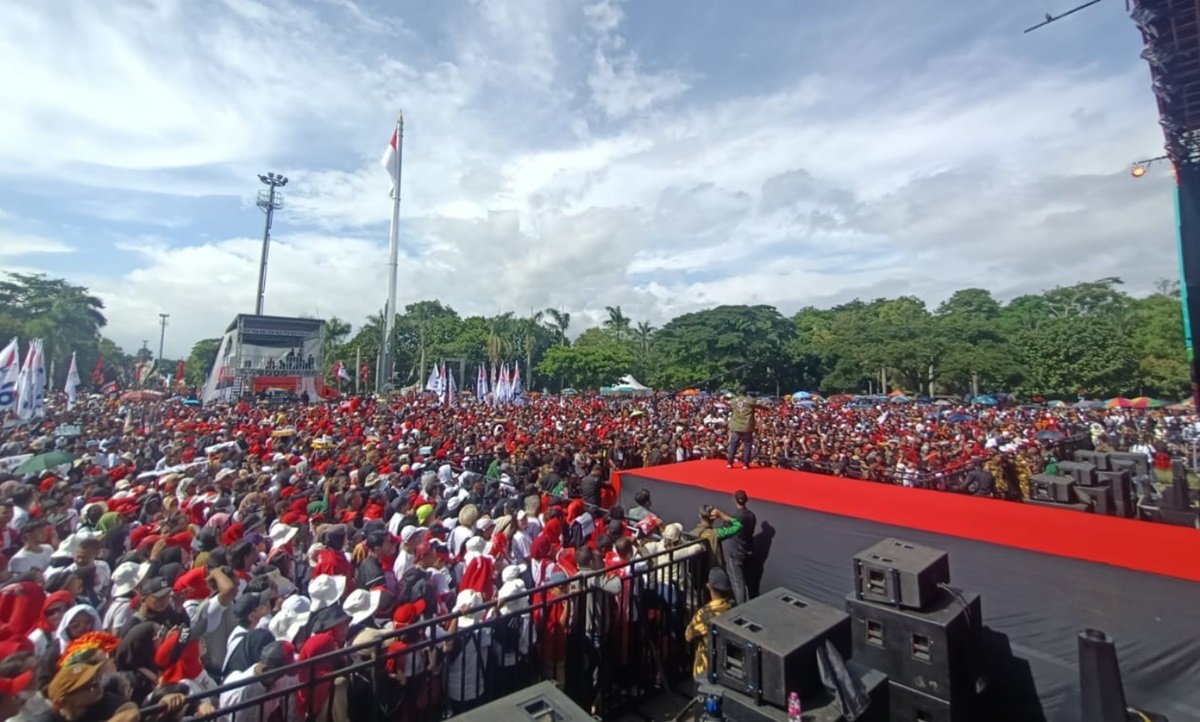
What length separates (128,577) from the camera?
4.89m

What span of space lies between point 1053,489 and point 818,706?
26.3 feet

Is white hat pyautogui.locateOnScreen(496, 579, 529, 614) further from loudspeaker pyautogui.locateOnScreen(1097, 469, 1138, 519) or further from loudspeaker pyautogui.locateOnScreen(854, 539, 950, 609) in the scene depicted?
loudspeaker pyautogui.locateOnScreen(1097, 469, 1138, 519)

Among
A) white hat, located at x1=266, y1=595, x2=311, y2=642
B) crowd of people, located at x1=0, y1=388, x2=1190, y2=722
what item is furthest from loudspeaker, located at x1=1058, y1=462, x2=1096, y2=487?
white hat, located at x1=266, y1=595, x2=311, y2=642

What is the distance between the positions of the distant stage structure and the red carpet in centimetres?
3340

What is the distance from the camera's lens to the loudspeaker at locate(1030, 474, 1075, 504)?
882 centimetres

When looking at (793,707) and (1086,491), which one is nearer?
(793,707)

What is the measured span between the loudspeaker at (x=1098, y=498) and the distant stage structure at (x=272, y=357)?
37.6 meters

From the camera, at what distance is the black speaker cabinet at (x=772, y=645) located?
3.65 meters

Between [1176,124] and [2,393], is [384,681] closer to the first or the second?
[2,393]

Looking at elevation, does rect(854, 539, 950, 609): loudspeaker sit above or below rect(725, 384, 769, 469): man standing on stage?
below

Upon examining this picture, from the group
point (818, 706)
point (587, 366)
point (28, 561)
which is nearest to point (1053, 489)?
point (818, 706)

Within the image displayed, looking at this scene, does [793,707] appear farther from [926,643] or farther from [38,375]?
[38,375]

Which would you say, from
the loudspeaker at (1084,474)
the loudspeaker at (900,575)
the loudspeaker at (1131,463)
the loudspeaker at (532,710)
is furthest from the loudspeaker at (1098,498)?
the loudspeaker at (532,710)

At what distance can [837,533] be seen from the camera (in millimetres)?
6922
